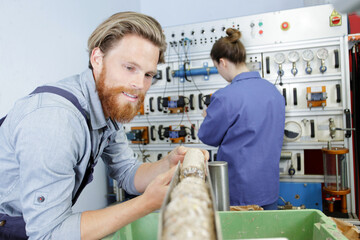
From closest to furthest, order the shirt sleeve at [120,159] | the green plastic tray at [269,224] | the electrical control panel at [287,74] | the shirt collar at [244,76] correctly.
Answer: the green plastic tray at [269,224] → the shirt sleeve at [120,159] → the shirt collar at [244,76] → the electrical control panel at [287,74]

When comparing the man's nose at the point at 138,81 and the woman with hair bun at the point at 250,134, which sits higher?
the man's nose at the point at 138,81

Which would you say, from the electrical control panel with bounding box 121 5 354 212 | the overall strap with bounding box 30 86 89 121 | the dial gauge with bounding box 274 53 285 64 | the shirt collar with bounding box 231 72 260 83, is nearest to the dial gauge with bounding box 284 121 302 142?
the electrical control panel with bounding box 121 5 354 212

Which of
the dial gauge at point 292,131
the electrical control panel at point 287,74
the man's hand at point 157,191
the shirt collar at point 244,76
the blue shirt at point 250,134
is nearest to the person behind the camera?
the man's hand at point 157,191

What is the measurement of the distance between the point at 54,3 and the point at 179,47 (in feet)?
4.20

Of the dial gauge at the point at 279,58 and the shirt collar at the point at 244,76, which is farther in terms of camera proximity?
the dial gauge at the point at 279,58

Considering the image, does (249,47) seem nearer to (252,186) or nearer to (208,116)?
(208,116)

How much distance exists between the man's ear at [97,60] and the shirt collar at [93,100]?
0.06 metres

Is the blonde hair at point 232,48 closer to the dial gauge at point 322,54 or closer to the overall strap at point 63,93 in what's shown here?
the dial gauge at point 322,54

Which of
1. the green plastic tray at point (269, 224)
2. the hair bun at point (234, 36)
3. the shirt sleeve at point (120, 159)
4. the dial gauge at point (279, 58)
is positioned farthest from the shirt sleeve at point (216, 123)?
the dial gauge at point (279, 58)

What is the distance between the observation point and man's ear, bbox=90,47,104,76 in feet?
3.23

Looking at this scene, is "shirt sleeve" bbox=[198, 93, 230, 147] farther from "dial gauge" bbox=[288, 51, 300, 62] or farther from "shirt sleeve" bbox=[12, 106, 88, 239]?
"dial gauge" bbox=[288, 51, 300, 62]

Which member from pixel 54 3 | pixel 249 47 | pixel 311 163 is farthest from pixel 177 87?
pixel 311 163

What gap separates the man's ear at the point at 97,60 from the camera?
986mm

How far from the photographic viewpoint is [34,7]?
1921 millimetres
